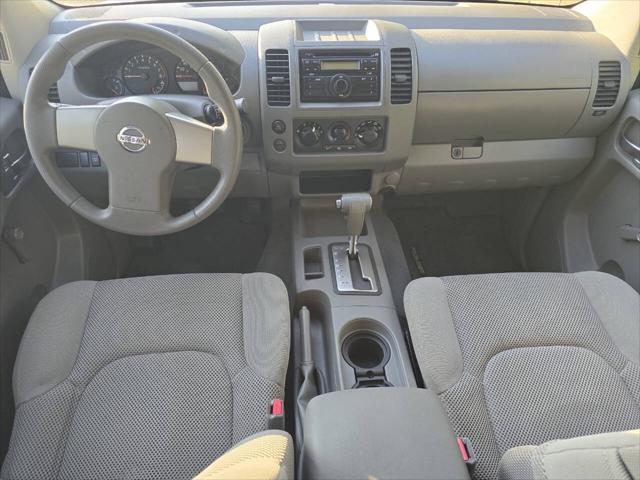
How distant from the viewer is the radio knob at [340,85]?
1481 mm

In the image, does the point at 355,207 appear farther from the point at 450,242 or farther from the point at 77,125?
the point at 450,242

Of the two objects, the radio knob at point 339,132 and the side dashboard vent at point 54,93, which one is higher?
the side dashboard vent at point 54,93

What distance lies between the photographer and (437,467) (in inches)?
32.9

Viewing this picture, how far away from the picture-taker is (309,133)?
158cm

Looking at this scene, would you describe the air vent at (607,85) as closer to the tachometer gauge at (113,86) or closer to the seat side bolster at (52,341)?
the tachometer gauge at (113,86)

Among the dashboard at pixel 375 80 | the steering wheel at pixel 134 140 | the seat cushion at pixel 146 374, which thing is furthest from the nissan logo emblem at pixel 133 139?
the seat cushion at pixel 146 374

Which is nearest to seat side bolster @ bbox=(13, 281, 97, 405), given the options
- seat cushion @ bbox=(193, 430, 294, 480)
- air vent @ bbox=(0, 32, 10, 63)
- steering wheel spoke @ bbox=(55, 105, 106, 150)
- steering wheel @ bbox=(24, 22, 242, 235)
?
steering wheel @ bbox=(24, 22, 242, 235)

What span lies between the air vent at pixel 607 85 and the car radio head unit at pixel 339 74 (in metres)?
0.75

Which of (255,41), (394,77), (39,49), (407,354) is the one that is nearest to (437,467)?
(407,354)

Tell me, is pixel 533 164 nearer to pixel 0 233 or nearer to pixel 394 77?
pixel 394 77

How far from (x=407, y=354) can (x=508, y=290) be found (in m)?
0.35

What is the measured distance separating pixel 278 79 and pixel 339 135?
263 mm

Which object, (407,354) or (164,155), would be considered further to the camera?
(407,354)

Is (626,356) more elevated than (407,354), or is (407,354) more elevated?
(626,356)
